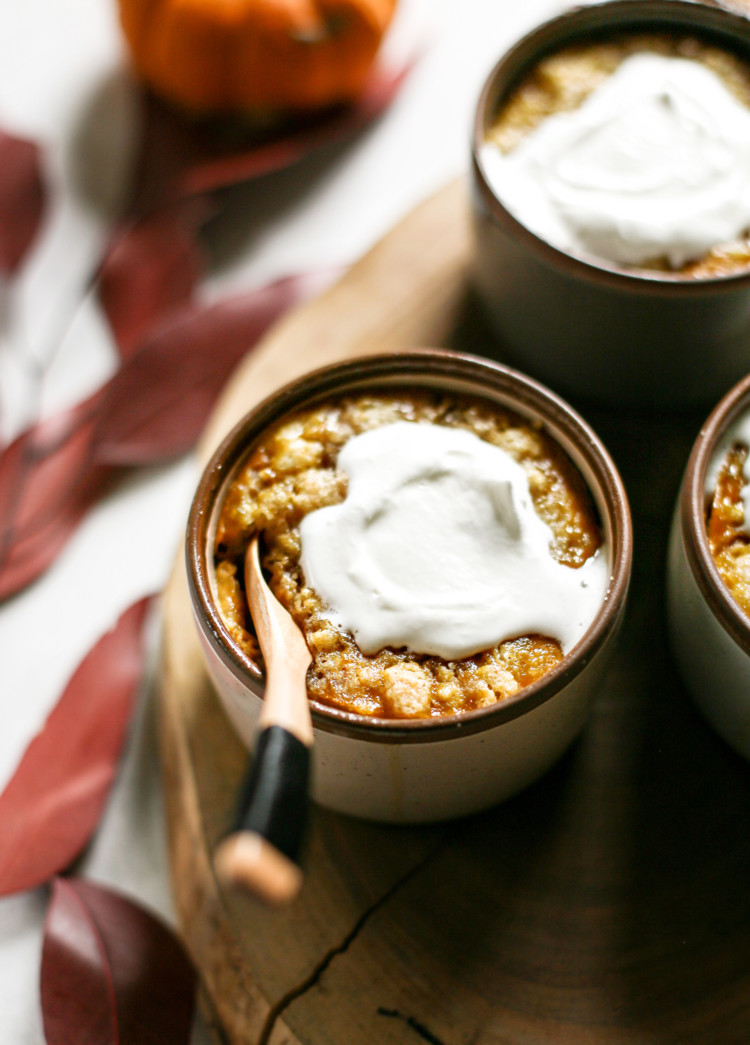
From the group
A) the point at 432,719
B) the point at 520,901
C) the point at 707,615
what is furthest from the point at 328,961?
the point at 707,615

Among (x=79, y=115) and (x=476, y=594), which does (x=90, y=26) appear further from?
(x=476, y=594)

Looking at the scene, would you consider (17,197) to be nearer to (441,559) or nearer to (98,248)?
(98,248)

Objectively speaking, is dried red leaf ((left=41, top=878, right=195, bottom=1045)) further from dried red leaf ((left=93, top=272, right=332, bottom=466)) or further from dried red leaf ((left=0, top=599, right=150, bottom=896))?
dried red leaf ((left=93, top=272, right=332, bottom=466))

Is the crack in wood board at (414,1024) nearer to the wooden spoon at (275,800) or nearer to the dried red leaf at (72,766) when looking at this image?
the wooden spoon at (275,800)

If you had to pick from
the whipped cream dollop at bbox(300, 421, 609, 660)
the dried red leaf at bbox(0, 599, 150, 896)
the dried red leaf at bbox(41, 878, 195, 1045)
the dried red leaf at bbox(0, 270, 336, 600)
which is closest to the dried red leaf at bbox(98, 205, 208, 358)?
the dried red leaf at bbox(0, 270, 336, 600)

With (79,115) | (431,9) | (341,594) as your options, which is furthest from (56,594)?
(431,9)

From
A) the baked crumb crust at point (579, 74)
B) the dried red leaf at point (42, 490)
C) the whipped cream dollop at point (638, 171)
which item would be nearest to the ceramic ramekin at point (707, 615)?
the whipped cream dollop at point (638, 171)
